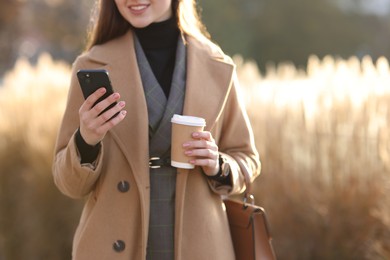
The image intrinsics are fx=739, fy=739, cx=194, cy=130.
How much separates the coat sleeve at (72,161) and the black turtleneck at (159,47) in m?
0.23

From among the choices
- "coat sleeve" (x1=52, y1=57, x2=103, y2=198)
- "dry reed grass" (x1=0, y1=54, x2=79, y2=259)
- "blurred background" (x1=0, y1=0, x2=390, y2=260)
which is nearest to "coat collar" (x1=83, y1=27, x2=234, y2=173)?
"coat sleeve" (x1=52, y1=57, x2=103, y2=198)

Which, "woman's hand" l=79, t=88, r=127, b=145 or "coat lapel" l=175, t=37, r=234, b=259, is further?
"coat lapel" l=175, t=37, r=234, b=259

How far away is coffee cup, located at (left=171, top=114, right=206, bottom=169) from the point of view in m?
2.14

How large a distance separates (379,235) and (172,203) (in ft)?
7.26

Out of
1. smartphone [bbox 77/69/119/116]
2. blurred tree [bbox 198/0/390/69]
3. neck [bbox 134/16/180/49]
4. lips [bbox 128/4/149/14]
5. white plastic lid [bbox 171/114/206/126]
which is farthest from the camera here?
blurred tree [bbox 198/0/390/69]

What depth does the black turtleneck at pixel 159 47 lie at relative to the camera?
2.47 m

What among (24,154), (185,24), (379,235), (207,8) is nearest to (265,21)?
(207,8)

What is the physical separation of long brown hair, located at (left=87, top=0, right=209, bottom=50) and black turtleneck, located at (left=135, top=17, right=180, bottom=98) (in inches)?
2.3

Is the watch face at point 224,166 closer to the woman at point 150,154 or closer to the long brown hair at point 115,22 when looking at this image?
the woman at point 150,154

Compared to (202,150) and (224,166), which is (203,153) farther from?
(224,166)

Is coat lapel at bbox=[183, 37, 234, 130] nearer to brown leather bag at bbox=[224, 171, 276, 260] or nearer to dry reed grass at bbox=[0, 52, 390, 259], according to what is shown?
brown leather bag at bbox=[224, 171, 276, 260]

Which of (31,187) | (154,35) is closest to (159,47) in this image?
(154,35)

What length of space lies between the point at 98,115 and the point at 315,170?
261cm

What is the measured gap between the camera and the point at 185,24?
2.58 m
